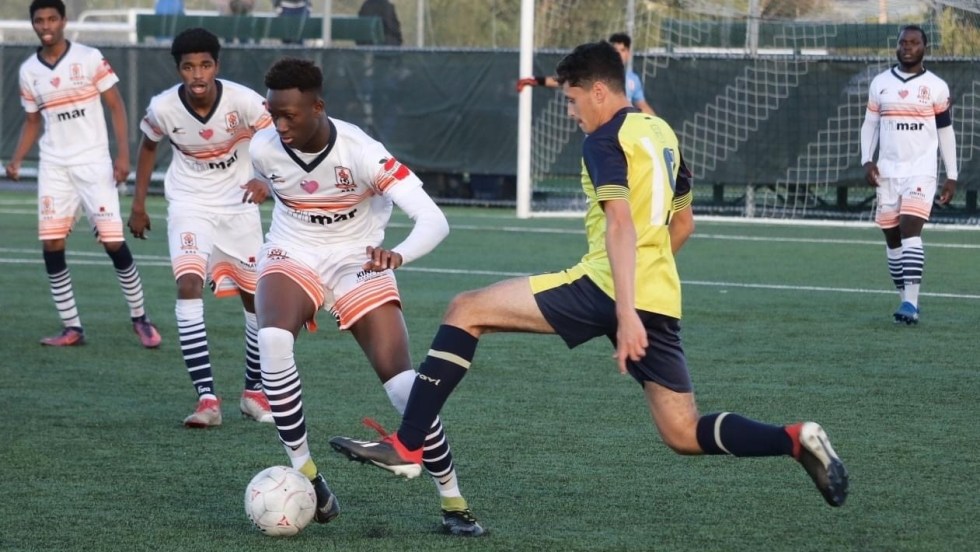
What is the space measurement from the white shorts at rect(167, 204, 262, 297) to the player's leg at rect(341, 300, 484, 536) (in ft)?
7.70

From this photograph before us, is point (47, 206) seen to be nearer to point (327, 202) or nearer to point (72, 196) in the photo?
point (72, 196)

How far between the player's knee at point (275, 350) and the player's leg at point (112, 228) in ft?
15.7

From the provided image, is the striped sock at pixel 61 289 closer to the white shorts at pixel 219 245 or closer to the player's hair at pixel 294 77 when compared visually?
the white shorts at pixel 219 245

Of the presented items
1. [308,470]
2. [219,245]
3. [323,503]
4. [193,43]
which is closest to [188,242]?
[219,245]

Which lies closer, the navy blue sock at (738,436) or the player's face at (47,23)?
the navy blue sock at (738,436)

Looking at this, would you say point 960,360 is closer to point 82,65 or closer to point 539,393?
point 539,393

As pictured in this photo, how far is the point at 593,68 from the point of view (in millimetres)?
5156

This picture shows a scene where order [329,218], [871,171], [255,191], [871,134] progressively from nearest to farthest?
1. [329,218]
2. [255,191]
3. [871,171]
4. [871,134]

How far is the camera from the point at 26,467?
648 centimetres

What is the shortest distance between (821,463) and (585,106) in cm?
145

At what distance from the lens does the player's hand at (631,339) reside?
4.85 meters

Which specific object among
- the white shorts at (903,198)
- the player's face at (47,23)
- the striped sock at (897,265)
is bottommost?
the striped sock at (897,265)

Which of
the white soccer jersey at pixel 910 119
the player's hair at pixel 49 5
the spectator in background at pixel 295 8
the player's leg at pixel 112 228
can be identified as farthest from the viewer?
the spectator in background at pixel 295 8

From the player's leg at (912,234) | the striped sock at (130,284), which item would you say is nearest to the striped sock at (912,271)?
the player's leg at (912,234)
